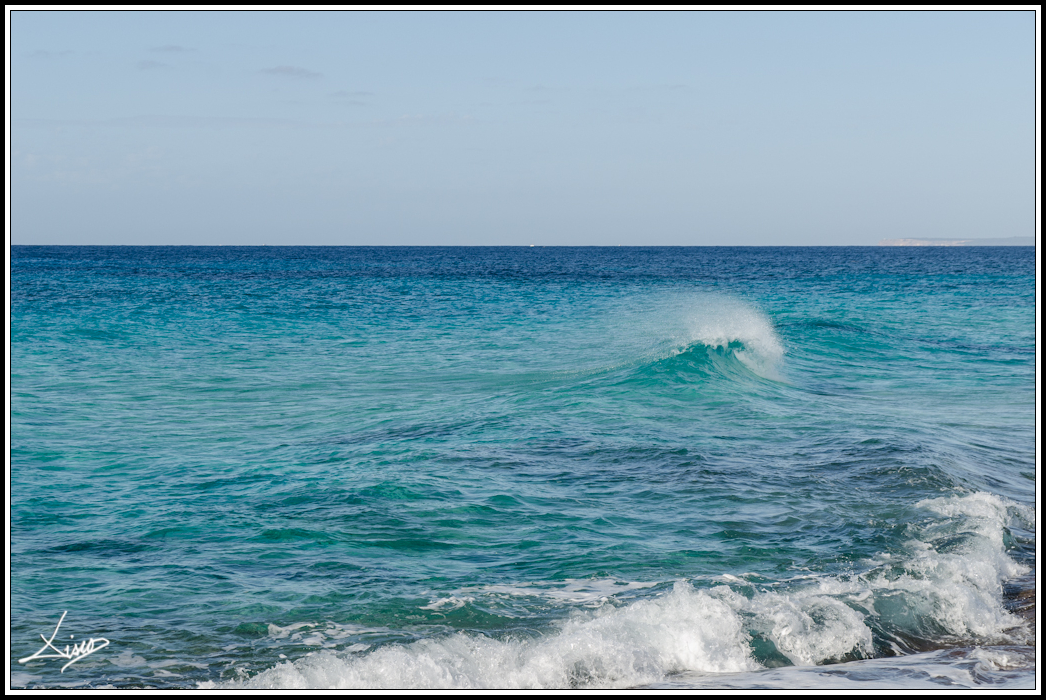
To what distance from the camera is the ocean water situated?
4.71m

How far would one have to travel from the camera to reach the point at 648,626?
16.2 ft

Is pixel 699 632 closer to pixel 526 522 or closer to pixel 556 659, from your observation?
pixel 556 659

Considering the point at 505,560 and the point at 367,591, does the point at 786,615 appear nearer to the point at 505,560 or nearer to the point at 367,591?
the point at 505,560

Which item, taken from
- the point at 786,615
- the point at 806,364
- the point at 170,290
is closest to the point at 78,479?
the point at 786,615

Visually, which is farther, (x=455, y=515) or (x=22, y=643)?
(x=455, y=515)

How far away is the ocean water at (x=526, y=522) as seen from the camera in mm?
4715

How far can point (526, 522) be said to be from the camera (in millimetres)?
6816

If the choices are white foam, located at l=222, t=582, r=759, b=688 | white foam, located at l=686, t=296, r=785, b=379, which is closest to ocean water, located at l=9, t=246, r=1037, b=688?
white foam, located at l=222, t=582, r=759, b=688

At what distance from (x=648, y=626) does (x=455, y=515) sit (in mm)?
2469
